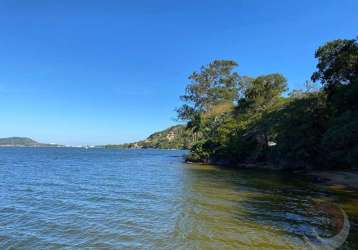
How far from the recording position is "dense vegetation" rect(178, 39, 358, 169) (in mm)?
31703

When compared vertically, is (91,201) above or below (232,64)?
below

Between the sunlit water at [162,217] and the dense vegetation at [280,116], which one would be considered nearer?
the sunlit water at [162,217]

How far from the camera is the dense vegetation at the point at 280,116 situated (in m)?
31.7

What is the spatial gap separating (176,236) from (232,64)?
205 feet

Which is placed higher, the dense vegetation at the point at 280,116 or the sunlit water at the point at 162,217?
the dense vegetation at the point at 280,116

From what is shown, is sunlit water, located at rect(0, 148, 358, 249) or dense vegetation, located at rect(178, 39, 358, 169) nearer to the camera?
sunlit water, located at rect(0, 148, 358, 249)

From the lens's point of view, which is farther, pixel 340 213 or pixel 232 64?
pixel 232 64

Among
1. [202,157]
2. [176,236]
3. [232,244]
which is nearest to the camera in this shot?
[232,244]

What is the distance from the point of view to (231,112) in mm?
69125

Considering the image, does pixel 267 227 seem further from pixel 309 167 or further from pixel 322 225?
pixel 309 167

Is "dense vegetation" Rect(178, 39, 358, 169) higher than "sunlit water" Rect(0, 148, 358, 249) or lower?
higher

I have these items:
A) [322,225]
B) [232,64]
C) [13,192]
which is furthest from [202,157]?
[322,225]

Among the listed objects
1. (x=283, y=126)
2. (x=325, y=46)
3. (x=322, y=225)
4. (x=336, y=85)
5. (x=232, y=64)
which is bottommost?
(x=322, y=225)

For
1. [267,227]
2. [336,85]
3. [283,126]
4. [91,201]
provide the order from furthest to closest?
1. [283,126]
2. [336,85]
3. [91,201]
4. [267,227]
